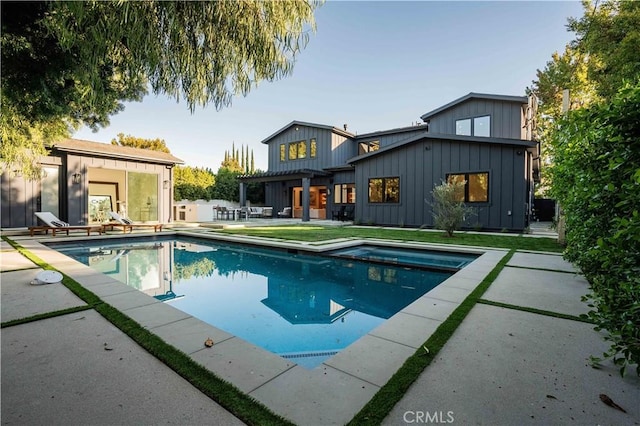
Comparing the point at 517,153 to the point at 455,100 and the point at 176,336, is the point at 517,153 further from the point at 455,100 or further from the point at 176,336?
the point at 176,336

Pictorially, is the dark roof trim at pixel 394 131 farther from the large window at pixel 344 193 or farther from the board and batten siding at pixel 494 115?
the large window at pixel 344 193

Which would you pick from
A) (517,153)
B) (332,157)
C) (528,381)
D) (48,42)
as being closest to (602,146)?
(528,381)

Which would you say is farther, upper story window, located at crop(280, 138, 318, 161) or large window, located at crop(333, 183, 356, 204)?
upper story window, located at crop(280, 138, 318, 161)

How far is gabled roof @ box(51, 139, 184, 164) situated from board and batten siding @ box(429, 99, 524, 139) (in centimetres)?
1449

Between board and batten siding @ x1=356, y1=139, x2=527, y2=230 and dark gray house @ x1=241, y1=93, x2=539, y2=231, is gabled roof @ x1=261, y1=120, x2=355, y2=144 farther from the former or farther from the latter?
board and batten siding @ x1=356, y1=139, x2=527, y2=230

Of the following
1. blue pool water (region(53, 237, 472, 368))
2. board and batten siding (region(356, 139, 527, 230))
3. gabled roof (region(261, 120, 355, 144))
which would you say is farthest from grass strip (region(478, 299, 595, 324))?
gabled roof (region(261, 120, 355, 144))

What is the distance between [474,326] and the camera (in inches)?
112

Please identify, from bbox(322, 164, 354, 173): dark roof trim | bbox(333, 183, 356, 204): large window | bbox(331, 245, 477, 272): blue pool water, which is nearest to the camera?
bbox(331, 245, 477, 272): blue pool water

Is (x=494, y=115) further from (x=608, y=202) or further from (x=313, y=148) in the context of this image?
(x=608, y=202)

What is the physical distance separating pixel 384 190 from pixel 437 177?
264 centimetres

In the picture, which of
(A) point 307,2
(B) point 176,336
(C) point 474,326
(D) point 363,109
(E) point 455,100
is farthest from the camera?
(D) point 363,109

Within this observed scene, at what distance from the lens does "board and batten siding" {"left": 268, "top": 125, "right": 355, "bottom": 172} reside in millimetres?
19922

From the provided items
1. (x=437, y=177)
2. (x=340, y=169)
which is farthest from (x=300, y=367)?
(x=340, y=169)

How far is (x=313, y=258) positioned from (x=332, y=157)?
13.2m
